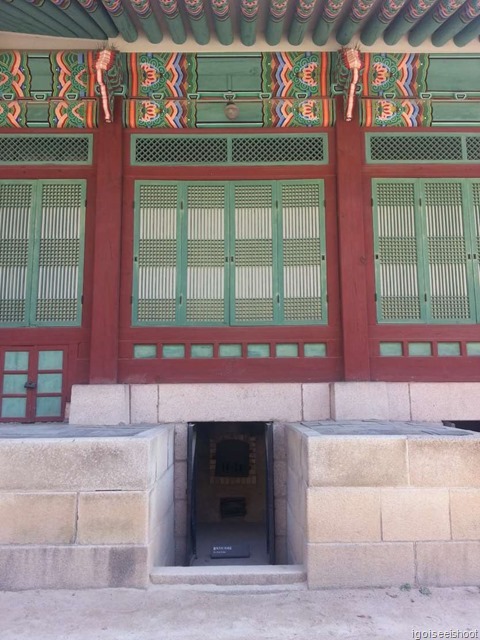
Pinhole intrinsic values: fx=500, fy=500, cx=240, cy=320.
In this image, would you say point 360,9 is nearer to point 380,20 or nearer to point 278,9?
point 380,20

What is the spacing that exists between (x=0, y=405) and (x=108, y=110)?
3.67 meters

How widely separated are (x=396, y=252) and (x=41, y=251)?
4.28 meters

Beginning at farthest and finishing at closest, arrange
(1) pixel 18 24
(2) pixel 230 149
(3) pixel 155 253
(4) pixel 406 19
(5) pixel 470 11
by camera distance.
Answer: (2) pixel 230 149 → (3) pixel 155 253 → (1) pixel 18 24 → (4) pixel 406 19 → (5) pixel 470 11

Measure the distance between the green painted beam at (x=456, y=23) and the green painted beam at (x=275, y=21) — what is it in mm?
1801

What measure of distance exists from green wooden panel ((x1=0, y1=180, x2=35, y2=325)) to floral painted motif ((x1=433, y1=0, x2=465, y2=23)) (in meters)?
4.95

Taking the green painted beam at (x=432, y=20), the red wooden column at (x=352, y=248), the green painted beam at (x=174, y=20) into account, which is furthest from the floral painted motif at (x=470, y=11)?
the green painted beam at (x=174, y=20)

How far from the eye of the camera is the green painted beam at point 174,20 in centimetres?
508

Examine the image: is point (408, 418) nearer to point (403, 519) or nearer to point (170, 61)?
point (403, 519)

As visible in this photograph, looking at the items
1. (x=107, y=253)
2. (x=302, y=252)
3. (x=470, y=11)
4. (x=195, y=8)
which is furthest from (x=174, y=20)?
(x=470, y=11)

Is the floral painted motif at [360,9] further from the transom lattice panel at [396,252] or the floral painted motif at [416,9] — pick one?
the transom lattice panel at [396,252]

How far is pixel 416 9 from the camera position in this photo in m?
5.14

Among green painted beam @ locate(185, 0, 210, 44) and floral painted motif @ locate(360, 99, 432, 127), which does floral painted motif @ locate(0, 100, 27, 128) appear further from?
floral painted motif @ locate(360, 99, 432, 127)

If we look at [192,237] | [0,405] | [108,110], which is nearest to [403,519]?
[192,237]

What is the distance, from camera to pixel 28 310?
5.91m
